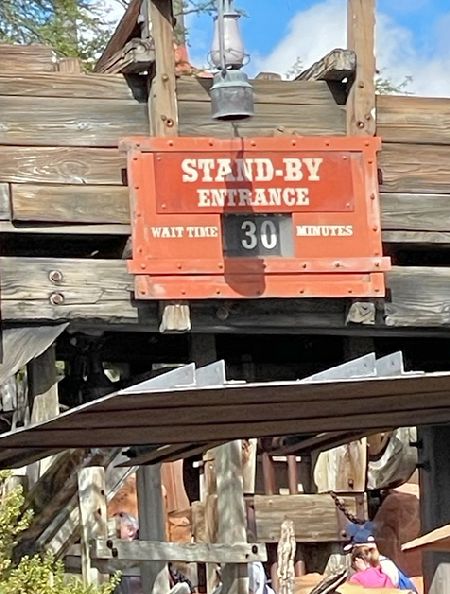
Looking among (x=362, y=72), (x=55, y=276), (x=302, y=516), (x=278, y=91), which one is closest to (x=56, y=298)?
(x=55, y=276)

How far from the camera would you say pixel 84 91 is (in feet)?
22.2

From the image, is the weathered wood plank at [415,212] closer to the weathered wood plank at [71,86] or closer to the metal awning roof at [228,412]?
the metal awning roof at [228,412]

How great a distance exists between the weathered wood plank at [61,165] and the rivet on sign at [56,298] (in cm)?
48

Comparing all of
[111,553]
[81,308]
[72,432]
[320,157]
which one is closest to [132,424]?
[72,432]

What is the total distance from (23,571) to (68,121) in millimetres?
2597

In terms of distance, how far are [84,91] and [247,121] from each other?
723 mm

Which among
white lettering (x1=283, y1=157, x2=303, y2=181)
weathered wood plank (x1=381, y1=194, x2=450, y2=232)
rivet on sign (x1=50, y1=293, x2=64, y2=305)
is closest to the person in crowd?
weathered wood plank (x1=381, y1=194, x2=450, y2=232)

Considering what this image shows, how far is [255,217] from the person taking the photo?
21.9 feet

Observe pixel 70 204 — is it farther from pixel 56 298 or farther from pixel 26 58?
pixel 26 58

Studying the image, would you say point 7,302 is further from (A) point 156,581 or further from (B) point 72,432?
(A) point 156,581

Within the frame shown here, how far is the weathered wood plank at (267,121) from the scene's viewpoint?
22.4ft

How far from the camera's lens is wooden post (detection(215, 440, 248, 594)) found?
8133 millimetres

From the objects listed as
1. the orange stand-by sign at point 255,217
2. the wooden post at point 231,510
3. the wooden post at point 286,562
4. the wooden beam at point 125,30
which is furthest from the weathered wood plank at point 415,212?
the wooden post at point 286,562

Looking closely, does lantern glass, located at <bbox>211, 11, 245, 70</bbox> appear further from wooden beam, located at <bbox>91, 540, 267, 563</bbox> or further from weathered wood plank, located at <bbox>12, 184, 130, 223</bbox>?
wooden beam, located at <bbox>91, 540, 267, 563</bbox>
